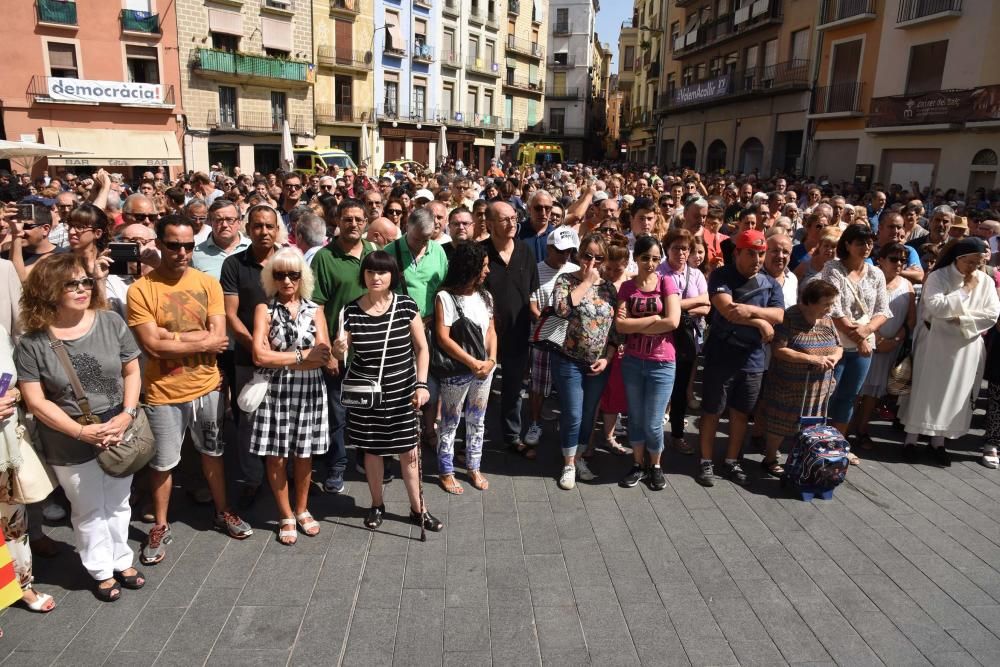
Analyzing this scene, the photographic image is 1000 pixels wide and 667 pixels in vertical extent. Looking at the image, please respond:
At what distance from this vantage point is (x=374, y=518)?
4.13m

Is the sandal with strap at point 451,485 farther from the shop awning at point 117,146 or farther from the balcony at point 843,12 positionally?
the shop awning at point 117,146

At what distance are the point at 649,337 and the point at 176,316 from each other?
Result: 116 inches

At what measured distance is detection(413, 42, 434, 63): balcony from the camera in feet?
119

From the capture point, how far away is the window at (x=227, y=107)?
27078 mm

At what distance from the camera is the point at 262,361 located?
3.74m

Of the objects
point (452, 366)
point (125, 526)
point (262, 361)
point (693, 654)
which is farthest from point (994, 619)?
point (125, 526)

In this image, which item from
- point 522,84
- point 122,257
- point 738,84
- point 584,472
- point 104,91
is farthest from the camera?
point 522,84

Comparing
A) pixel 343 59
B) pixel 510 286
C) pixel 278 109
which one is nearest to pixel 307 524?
pixel 510 286

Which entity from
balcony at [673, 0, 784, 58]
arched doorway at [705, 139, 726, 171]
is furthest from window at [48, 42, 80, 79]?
arched doorway at [705, 139, 726, 171]

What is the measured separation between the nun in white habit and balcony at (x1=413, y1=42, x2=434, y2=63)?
116ft

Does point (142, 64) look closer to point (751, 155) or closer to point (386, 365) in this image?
point (751, 155)

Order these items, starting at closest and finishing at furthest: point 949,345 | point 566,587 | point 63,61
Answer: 1. point 566,587
2. point 949,345
3. point 63,61

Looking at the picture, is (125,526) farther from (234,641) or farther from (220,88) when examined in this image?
(220,88)

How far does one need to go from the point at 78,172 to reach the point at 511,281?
25.0 metres
